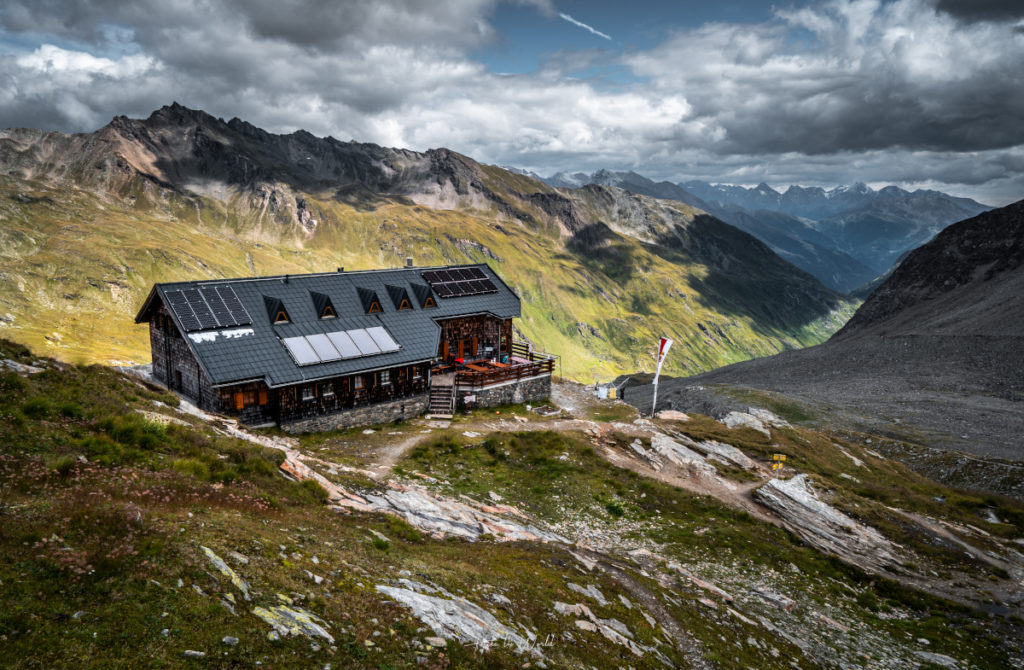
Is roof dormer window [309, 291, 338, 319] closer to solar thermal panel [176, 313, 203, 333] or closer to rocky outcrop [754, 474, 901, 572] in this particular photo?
solar thermal panel [176, 313, 203, 333]

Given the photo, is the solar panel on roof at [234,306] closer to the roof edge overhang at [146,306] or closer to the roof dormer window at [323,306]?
the roof edge overhang at [146,306]

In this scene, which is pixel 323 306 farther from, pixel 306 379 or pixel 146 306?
pixel 146 306

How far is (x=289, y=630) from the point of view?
10.8 meters

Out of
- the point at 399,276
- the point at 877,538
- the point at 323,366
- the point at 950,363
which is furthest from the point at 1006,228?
the point at 323,366

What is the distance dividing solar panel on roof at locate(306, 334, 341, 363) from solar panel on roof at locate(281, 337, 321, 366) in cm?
35

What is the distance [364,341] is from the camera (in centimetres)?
4184

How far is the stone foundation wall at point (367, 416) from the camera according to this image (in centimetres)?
3747

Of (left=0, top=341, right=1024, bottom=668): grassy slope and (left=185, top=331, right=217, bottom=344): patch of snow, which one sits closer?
(left=0, top=341, right=1024, bottom=668): grassy slope

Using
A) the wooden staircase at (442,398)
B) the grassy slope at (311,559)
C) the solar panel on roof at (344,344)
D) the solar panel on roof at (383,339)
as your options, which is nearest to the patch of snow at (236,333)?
the solar panel on roof at (344,344)

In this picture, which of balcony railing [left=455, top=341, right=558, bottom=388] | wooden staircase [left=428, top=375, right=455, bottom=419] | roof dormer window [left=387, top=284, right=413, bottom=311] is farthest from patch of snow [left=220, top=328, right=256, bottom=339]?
balcony railing [left=455, top=341, right=558, bottom=388]

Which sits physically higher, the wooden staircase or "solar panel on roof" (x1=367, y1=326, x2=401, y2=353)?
"solar panel on roof" (x1=367, y1=326, x2=401, y2=353)

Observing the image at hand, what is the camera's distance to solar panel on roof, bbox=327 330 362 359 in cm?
4000

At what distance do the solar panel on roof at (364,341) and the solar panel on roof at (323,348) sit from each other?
204 cm

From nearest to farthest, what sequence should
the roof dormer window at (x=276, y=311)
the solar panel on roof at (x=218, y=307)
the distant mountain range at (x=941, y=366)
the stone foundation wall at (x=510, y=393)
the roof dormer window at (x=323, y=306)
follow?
the solar panel on roof at (x=218, y=307)
the roof dormer window at (x=276, y=311)
the roof dormer window at (x=323, y=306)
the stone foundation wall at (x=510, y=393)
the distant mountain range at (x=941, y=366)
